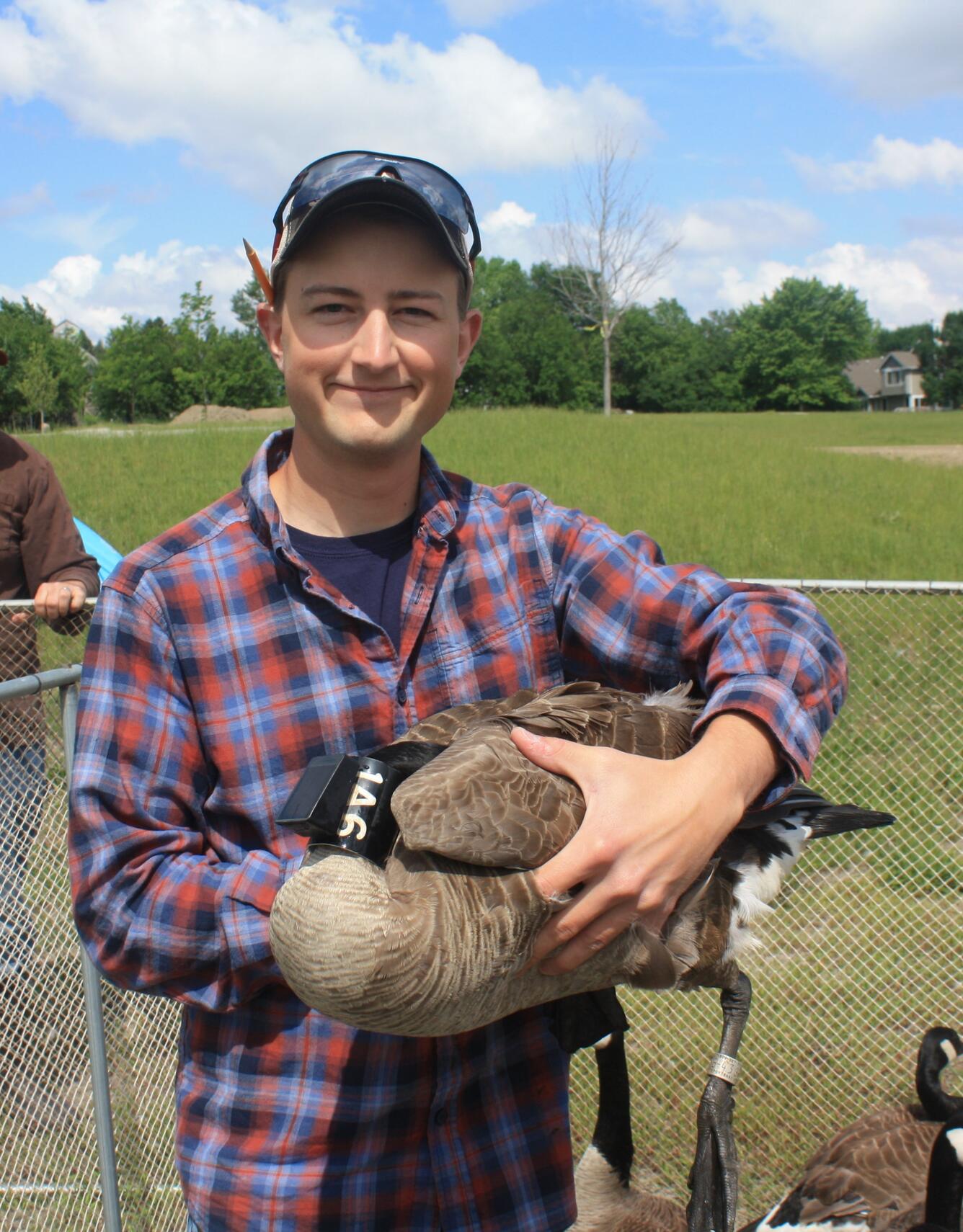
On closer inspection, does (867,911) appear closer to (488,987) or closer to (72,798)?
(488,987)

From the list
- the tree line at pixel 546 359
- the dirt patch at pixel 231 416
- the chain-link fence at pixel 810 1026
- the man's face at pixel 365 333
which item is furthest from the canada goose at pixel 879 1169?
the tree line at pixel 546 359

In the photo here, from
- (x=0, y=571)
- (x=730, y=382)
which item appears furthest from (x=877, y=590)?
(x=730, y=382)

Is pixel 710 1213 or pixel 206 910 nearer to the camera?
pixel 206 910

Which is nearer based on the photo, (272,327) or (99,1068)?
(272,327)

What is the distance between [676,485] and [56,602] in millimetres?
17131

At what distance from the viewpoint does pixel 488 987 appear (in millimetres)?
1749

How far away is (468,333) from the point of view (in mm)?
2268

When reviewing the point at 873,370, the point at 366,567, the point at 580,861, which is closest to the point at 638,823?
the point at 580,861

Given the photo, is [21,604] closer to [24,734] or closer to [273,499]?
[24,734]

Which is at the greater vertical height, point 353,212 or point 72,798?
point 353,212

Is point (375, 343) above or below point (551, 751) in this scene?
above

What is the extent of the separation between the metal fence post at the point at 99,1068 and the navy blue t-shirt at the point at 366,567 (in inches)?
54.1

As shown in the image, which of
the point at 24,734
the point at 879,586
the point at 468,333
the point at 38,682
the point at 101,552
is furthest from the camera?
the point at 101,552

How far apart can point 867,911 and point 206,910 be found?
340cm
